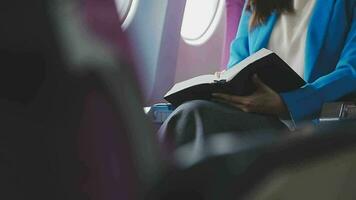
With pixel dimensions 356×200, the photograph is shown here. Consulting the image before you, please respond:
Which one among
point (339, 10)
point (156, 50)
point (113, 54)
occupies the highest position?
point (113, 54)

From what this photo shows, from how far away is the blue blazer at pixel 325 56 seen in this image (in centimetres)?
120

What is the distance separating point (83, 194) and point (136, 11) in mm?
1263

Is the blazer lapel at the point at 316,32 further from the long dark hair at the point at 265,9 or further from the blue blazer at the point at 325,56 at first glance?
the long dark hair at the point at 265,9

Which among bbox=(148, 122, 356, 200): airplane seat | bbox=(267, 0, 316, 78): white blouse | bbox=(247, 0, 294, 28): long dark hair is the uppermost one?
bbox=(148, 122, 356, 200): airplane seat

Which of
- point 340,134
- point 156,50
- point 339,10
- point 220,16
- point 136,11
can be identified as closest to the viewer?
point 340,134

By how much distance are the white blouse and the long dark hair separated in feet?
0.06

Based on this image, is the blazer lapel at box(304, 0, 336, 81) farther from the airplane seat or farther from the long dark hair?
the airplane seat

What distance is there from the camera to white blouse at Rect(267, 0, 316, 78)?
139 centimetres

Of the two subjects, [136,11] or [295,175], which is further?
[136,11]

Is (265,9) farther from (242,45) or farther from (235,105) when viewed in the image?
(235,105)

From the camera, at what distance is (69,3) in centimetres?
32

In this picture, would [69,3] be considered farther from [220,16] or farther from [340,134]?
[220,16]

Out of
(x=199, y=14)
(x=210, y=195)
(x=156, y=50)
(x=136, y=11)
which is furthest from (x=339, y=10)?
(x=199, y=14)

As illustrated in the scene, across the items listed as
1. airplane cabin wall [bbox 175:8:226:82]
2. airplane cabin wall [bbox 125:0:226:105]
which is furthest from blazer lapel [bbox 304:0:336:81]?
airplane cabin wall [bbox 175:8:226:82]
